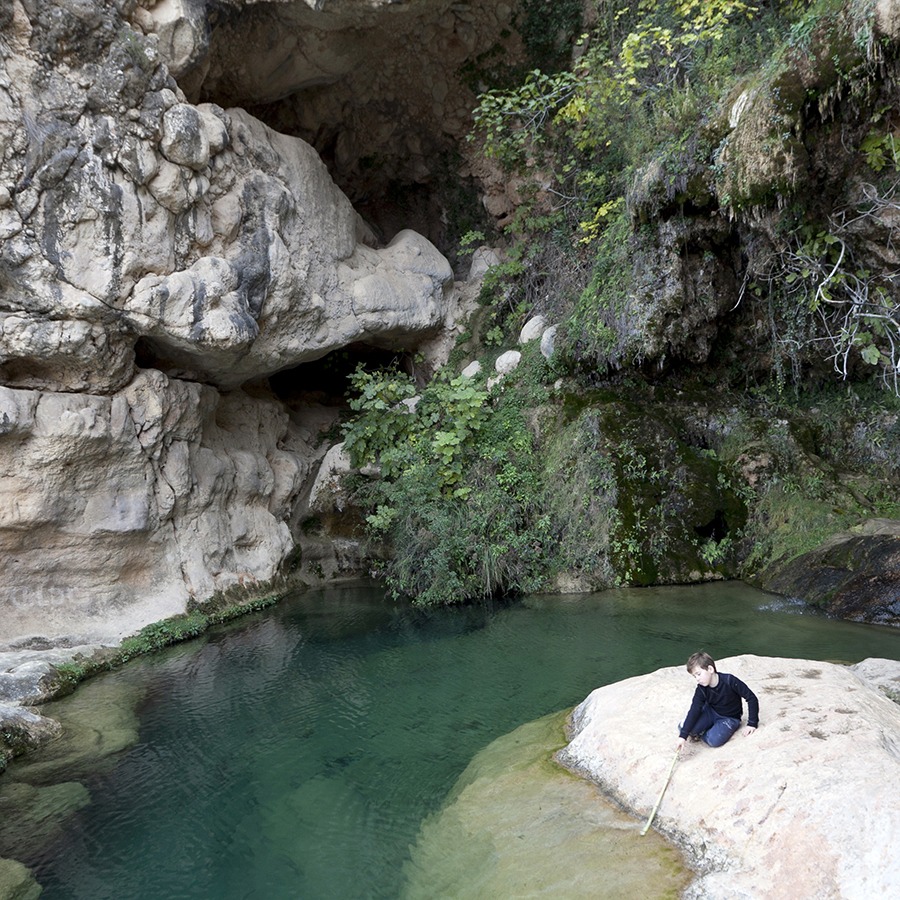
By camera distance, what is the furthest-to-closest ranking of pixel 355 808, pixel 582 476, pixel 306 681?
pixel 582 476, pixel 306 681, pixel 355 808

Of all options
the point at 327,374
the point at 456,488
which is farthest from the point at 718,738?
the point at 327,374

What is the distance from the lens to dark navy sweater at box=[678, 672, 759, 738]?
3807mm

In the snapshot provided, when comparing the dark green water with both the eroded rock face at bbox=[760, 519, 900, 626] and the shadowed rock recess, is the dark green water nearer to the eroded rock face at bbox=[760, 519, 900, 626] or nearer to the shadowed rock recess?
the eroded rock face at bbox=[760, 519, 900, 626]

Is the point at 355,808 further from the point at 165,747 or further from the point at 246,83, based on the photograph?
the point at 246,83

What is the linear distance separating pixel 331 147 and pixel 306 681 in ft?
35.5

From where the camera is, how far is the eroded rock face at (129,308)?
7.80 m

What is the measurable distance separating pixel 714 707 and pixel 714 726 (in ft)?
0.37

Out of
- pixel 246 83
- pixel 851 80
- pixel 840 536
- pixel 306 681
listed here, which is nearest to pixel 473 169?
pixel 246 83

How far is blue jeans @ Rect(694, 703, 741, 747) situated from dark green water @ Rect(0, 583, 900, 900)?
41 cm

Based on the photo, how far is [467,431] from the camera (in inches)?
411

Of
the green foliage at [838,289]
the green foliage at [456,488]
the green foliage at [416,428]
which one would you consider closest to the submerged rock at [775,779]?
the green foliage at [838,289]

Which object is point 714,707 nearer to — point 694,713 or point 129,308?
point 694,713

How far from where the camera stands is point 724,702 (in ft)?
12.6

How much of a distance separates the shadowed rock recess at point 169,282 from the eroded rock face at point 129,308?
24 mm
